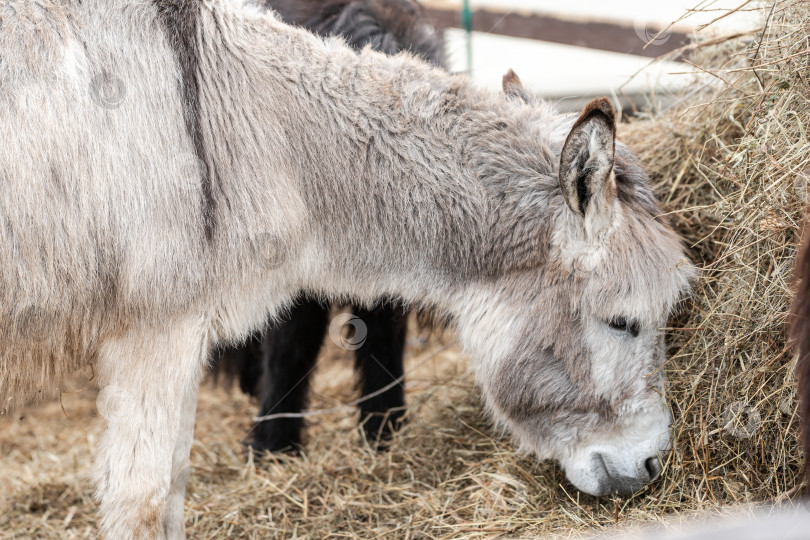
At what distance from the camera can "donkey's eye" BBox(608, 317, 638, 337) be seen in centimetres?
242

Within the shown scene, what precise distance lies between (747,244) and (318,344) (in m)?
2.06

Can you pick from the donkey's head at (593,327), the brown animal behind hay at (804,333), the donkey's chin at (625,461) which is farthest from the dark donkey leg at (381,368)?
the brown animal behind hay at (804,333)

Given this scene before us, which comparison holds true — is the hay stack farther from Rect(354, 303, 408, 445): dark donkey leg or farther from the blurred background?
Rect(354, 303, 408, 445): dark donkey leg

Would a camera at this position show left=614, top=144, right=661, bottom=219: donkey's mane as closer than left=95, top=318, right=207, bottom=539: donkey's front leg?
No

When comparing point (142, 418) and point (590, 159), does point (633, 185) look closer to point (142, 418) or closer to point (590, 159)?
point (590, 159)

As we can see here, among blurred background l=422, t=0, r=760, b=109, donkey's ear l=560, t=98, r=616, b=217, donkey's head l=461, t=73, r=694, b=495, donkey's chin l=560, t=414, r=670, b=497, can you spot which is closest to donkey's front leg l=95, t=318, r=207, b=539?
donkey's head l=461, t=73, r=694, b=495

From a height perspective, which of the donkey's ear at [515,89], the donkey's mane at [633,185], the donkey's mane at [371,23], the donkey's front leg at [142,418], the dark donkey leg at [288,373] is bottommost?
the dark donkey leg at [288,373]

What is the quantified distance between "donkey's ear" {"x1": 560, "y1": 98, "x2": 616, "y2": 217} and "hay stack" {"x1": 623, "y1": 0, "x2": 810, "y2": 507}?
1.43 feet

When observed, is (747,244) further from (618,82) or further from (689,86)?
(618,82)

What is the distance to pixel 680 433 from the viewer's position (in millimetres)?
2490

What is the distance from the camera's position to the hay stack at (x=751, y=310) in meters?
2.37

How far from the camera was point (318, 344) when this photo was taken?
12.3ft

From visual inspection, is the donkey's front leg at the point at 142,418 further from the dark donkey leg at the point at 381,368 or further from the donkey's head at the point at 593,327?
the dark donkey leg at the point at 381,368

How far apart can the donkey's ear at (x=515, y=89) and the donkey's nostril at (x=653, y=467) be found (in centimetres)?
129
